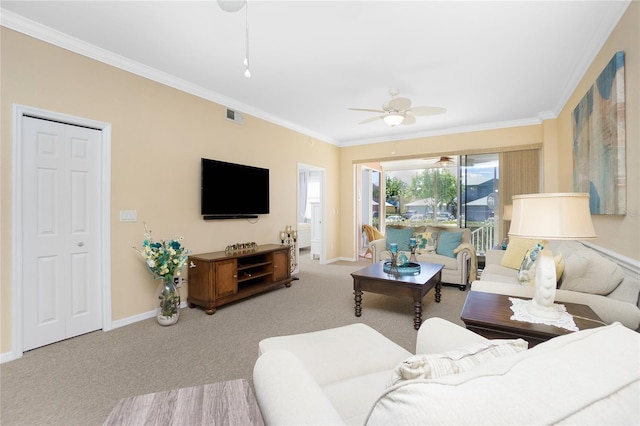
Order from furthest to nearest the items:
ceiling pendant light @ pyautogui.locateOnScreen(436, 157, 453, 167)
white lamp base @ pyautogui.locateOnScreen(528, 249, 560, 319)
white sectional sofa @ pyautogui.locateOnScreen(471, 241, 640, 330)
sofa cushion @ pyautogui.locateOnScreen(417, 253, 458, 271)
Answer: ceiling pendant light @ pyautogui.locateOnScreen(436, 157, 453, 167) → sofa cushion @ pyautogui.locateOnScreen(417, 253, 458, 271) → white sectional sofa @ pyautogui.locateOnScreen(471, 241, 640, 330) → white lamp base @ pyautogui.locateOnScreen(528, 249, 560, 319)

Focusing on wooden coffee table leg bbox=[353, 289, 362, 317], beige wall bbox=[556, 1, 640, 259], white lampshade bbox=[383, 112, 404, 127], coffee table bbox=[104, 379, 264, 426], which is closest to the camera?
coffee table bbox=[104, 379, 264, 426]

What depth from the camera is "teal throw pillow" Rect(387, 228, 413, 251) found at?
507 cm

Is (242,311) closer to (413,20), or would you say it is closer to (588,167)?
(413,20)

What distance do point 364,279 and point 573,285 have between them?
1.74 m

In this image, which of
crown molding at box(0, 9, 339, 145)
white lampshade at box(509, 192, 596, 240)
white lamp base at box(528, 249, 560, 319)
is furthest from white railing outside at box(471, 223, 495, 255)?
crown molding at box(0, 9, 339, 145)

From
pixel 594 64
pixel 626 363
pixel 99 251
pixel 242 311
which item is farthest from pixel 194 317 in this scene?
pixel 594 64

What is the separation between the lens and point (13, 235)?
2338 mm

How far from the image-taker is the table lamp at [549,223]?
1.47 meters

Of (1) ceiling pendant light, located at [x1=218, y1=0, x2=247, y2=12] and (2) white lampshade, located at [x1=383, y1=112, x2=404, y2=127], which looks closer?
(1) ceiling pendant light, located at [x1=218, y1=0, x2=247, y2=12]

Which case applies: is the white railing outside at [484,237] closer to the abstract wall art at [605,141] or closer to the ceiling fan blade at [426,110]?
the abstract wall art at [605,141]

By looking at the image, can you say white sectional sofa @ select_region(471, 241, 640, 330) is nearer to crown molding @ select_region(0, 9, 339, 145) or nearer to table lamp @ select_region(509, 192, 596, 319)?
table lamp @ select_region(509, 192, 596, 319)

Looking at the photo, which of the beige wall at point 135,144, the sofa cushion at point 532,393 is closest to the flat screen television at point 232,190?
the beige wall at point 135,144

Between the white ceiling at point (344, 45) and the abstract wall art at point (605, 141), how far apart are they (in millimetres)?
476

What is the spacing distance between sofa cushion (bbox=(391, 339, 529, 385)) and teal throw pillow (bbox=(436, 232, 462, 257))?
4.03m
